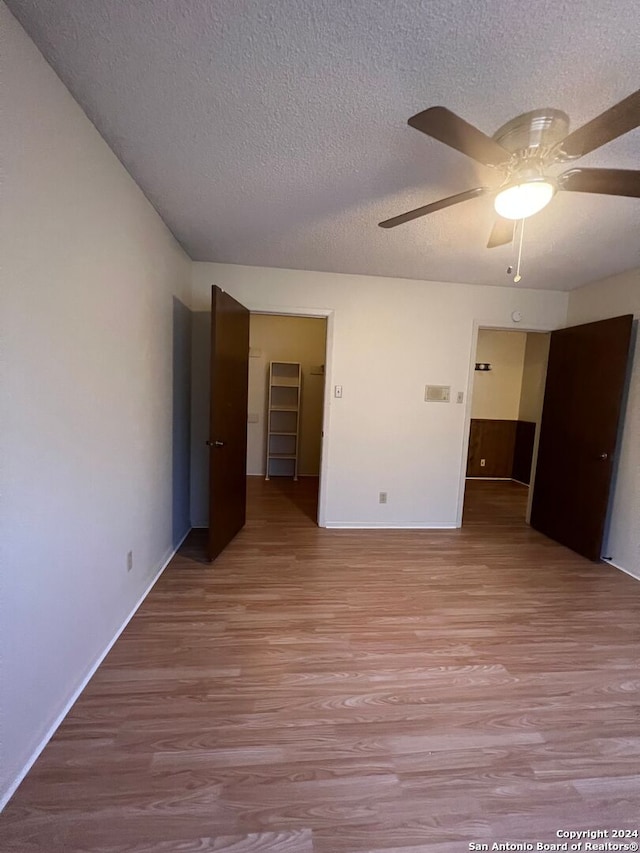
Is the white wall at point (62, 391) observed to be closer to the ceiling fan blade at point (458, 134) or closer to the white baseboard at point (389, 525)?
the ceiling fan blade at point (458, 134)

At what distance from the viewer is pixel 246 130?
4.76 ft

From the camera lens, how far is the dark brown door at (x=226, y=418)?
2584 mm

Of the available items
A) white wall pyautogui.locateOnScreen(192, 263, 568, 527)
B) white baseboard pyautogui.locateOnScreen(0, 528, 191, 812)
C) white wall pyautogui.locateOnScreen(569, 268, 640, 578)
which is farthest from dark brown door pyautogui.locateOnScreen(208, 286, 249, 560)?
white wall pyautogui.locateOnScreen(569, 268, 640, 578)

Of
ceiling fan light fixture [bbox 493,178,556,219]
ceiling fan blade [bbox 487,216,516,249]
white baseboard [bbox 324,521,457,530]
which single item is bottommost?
white baseboard [bbox 324,521,457,530]

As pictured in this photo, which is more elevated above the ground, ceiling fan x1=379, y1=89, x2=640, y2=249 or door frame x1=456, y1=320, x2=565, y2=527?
ceiling fan x1=379, y1=89, x2=640, y2=249

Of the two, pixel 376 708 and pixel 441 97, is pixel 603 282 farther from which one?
pixel 376 708

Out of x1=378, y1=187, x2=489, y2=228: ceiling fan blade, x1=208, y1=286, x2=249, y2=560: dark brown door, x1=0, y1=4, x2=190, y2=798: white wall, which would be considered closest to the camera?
x1=0, y1=4, x2=190, y2=798: white wall

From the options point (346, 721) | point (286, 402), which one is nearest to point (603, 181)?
point (346, 721)

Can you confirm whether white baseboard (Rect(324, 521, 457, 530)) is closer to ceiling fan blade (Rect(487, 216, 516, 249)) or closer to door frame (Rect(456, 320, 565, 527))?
door frame (Rect(456, 320, 565, 527))

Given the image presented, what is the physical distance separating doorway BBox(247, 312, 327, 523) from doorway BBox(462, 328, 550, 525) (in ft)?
8.44

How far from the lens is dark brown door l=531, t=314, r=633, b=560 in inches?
114

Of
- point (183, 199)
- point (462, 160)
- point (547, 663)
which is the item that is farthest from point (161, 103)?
point (547, 663)

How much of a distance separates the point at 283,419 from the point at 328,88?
4397 millimetres

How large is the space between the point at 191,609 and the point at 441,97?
2.76 m
